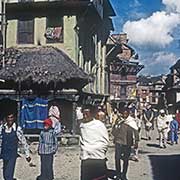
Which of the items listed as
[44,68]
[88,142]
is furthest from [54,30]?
[88,142]

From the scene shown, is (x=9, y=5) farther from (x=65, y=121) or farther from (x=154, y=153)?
(x=154, y=153)

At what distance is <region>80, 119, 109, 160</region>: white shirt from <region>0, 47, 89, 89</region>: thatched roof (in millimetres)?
14628

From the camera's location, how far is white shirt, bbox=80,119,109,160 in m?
8.10

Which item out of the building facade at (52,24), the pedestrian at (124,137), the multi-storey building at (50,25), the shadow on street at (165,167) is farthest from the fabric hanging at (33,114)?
the pedestrian at (124,137)

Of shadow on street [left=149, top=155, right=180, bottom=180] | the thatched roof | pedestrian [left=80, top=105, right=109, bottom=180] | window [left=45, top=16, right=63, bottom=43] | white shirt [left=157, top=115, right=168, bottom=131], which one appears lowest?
shadow on street [left=149, top=155, right=180, bottom=180]

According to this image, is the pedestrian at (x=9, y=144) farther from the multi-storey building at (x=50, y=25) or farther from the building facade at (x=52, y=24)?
the building facade at (x=52, y=24)

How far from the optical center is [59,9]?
26.4 m

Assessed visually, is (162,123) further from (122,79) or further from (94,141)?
(122,79)

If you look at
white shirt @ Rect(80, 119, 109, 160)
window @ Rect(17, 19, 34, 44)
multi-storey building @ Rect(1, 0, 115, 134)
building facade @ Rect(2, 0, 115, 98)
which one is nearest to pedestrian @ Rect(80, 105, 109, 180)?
white shirt @ Rect(80, 119, 109, 160)

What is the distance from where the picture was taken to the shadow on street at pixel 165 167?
12977 millimetres

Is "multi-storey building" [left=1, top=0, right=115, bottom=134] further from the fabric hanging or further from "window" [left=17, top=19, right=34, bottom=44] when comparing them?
the fabric hanging

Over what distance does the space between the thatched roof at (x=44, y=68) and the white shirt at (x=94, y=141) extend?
14.6m

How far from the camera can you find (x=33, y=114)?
23828 millimetres

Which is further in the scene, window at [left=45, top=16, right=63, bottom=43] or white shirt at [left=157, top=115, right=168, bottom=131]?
window at [left=45, top=16, right=63, bottom=43]
